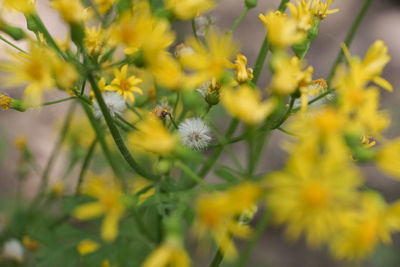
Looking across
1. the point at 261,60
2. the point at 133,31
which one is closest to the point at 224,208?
the point at 133,31

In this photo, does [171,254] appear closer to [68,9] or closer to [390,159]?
[390,159]

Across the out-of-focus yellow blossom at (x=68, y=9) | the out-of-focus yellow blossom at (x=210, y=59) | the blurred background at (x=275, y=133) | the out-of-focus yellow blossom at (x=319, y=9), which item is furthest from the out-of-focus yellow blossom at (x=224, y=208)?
the blurred background at (x=275, y=133)

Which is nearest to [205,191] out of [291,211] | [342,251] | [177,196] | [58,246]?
[177,196]

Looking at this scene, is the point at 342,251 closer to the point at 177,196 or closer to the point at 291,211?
the point at 291,211

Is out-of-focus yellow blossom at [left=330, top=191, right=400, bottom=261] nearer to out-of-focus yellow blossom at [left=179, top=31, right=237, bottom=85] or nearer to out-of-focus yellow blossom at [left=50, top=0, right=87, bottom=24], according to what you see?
out-of-focus yellow blossom at [left=179, top=31, right=237, bottom=85]

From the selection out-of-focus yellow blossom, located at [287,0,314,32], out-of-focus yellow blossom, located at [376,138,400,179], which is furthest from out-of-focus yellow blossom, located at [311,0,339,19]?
out-of-focus yellow blossom, located at [376,138,400,179]
